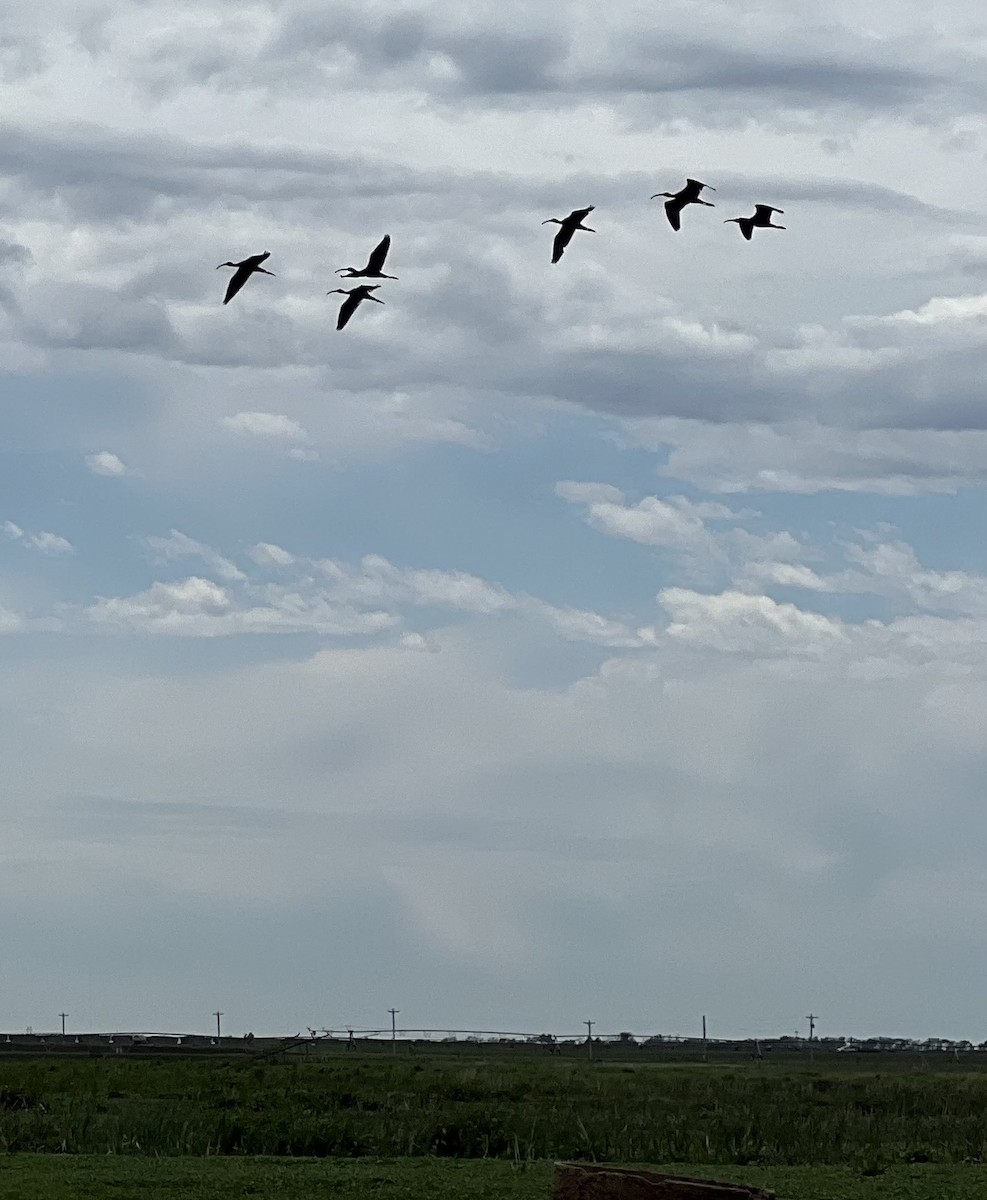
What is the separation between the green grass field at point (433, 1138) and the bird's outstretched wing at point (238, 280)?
11315 mm

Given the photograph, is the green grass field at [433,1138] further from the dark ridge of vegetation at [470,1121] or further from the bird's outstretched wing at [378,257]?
the bird's outstretched wing at [378,257]

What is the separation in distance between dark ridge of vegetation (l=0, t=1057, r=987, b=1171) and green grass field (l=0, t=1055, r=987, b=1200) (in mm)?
64

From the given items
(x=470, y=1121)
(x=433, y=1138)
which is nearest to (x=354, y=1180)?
(x=433, y=1138)

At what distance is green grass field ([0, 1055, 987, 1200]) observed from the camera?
23.8m

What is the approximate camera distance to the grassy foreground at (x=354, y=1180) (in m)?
22.6

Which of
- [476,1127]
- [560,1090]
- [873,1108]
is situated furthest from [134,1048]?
[476,1127]

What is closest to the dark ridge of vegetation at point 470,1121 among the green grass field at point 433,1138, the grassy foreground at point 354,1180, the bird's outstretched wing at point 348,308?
the green grass field at point 433,1138

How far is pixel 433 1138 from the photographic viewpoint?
32.2 m

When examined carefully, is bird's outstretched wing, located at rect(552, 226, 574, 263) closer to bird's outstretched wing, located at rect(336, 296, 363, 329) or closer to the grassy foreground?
bird's outstretched wing, located at rect(336, 296, 363, 329)

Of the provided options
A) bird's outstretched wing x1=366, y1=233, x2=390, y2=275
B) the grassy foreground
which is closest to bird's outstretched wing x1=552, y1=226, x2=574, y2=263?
bird's outstretched wing x1=366, y1=233, x2=390, y2=275

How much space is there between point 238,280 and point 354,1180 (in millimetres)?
12001

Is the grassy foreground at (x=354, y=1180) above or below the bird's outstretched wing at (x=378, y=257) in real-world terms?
below

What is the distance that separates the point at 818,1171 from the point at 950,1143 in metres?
10.2

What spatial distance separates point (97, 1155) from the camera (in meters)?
27.0
